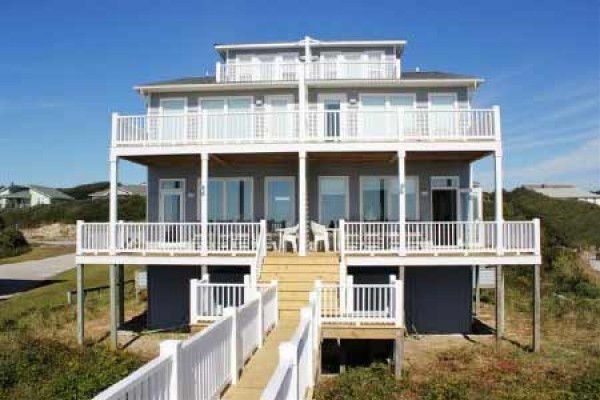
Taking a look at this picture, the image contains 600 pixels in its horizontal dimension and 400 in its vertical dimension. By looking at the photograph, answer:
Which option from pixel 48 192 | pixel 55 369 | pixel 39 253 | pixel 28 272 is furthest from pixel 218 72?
pixel 48 192

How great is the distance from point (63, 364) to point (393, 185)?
12.5 meters

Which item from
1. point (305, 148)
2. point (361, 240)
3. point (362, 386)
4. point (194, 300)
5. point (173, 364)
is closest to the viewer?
point (173, 364)

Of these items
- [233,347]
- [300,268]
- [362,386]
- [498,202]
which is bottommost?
[362,386]

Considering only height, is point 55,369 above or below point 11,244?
below

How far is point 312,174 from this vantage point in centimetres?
2214

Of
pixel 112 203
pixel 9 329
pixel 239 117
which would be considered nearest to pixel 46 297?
pixel 9 329

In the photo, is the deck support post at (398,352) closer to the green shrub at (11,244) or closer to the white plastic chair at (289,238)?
the white plastic chair at (289,238)

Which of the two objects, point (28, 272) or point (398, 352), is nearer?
point (398, 352)

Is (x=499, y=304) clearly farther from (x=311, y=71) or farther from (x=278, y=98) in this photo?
(x=311, y=71)

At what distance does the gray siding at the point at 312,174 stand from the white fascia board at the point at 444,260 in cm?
432

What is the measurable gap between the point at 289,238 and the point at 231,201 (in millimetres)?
3642

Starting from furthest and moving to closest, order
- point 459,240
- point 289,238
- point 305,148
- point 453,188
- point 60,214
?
point 60,214 → point 453,188 → point 289,238 → point 305,148 → point 459,240

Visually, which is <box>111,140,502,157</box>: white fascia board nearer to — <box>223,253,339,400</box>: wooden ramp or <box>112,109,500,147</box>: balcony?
<box>112,109,500,147</box>: balcony

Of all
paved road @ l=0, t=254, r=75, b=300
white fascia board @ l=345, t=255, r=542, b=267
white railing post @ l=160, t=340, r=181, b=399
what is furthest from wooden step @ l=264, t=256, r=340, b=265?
paved road @ l=0, t=254, r=75, b=300
